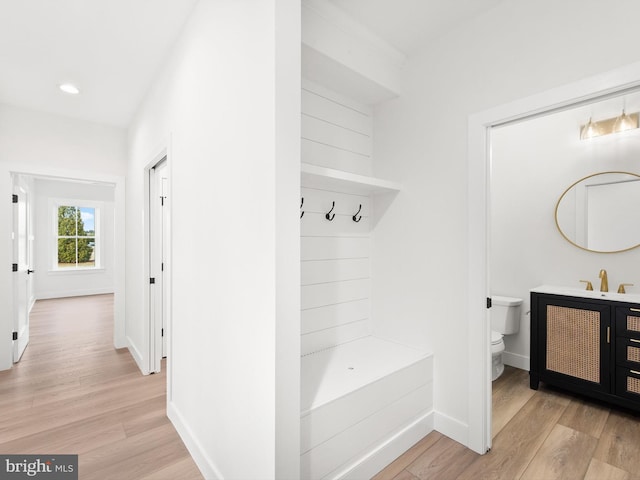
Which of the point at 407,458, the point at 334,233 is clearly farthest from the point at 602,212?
the point at 407,458

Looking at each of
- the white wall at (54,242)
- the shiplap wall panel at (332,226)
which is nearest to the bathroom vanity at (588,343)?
the shiplap wall panel at (332,226)

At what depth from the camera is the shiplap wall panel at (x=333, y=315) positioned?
83.1 inches

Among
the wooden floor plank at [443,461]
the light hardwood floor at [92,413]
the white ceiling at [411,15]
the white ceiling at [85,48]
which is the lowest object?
the light hardwood floor at [92,413]

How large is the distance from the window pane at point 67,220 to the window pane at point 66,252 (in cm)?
17

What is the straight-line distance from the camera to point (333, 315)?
2.25 meters

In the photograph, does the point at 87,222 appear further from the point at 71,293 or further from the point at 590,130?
the point at 590,130

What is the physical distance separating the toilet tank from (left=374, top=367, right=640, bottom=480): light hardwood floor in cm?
67

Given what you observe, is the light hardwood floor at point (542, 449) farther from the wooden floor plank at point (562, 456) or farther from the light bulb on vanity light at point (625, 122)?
the light bulb on vanity light at point (625, 122)

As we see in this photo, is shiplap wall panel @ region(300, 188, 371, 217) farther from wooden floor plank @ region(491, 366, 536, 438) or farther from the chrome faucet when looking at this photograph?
the chrome faucet

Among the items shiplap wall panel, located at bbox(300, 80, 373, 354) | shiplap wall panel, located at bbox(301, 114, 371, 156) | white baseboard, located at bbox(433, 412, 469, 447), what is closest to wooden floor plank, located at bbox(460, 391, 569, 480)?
white baseboard, located at bbox(433, 412, 469, 447)

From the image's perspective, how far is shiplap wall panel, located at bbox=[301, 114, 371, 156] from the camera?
2.12 metres

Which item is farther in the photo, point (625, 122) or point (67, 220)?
point (67, 220)

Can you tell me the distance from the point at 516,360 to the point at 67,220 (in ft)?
27.5

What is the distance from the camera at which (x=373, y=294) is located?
97.5 inches
